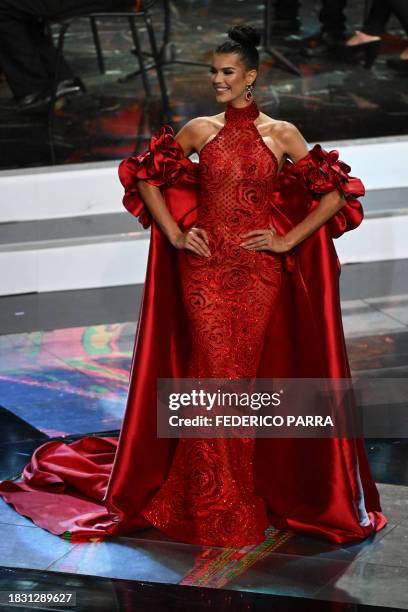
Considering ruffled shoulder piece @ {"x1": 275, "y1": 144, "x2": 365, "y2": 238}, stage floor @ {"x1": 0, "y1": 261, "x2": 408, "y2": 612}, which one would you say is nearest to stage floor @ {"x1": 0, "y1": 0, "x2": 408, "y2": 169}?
stage floor @ {"x1": 0, "y1": 261, "x2": 408, "y2": 612}

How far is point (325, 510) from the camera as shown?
3.93m

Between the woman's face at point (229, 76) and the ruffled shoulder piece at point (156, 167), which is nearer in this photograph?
the woman's face at point (229, 76)

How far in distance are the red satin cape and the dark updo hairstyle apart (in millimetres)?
315

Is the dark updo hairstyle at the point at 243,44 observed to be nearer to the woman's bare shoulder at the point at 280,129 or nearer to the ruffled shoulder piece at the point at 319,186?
the woman's bare shoulder at the point at 280,129

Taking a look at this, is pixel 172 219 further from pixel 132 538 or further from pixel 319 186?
pixel 132 538

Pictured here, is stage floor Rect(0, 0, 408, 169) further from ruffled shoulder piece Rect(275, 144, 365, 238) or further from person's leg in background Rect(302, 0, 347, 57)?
ruffled shoulder piece Rect(275, 144, 365, 238)

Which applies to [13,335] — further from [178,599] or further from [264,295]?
[178,599]

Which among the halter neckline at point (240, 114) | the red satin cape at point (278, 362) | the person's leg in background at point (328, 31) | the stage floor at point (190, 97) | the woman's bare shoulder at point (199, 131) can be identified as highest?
the halter neckline at point (240, 114)

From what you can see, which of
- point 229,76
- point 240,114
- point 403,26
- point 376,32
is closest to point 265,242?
point 240,114

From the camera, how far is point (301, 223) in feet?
12.8

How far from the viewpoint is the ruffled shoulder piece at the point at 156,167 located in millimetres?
3906

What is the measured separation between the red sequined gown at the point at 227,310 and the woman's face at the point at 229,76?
0.07m

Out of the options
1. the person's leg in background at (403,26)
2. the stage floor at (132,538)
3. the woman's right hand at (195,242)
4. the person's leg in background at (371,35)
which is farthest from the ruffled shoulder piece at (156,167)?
the person's leg in background at (371,35)

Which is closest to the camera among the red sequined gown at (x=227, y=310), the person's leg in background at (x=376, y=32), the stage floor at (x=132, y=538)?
the stage floor at (x=132, y=538)
